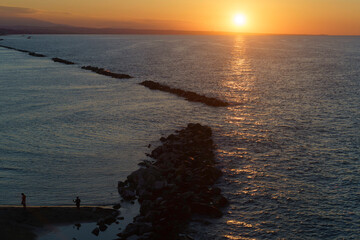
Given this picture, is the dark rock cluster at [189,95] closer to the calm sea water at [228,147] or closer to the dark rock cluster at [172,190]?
the calm sea water at [228,147]

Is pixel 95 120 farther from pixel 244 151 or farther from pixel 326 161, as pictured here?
pixel 326 161

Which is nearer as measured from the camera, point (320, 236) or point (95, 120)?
point (320, 236)

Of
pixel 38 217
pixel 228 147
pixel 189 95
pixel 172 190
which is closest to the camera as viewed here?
pixel 38 217

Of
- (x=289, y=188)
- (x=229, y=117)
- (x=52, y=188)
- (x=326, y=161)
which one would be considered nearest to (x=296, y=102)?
(x=229, y=117)

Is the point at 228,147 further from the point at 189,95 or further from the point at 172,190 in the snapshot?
the point at 189,95

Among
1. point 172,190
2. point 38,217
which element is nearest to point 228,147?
point 172,190

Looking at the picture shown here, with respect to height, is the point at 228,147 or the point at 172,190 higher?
the point at 228,147

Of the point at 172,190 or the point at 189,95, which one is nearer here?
the point at 172,190
